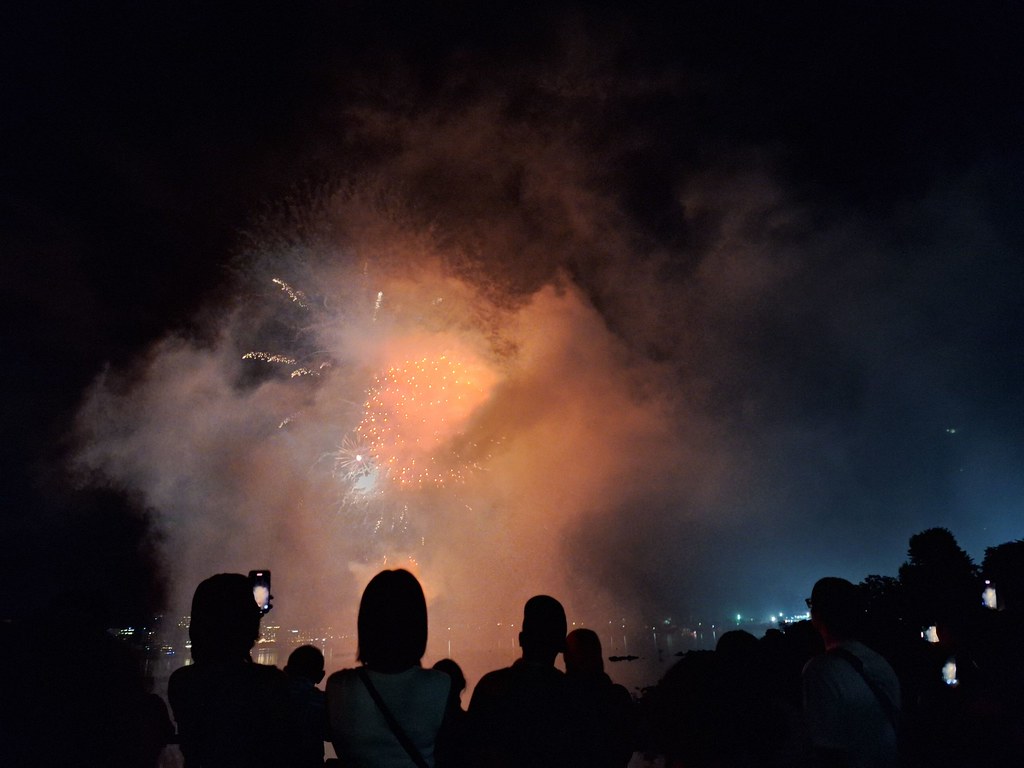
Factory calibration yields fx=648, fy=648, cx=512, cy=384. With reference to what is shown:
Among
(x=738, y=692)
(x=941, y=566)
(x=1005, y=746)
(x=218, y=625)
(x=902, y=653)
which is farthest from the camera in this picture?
(x=902, y=653)

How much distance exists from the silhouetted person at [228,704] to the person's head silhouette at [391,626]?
44cm

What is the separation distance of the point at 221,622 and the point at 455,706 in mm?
1177

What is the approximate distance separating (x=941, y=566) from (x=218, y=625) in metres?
6.99

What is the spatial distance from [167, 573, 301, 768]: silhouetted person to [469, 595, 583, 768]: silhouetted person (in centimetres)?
85

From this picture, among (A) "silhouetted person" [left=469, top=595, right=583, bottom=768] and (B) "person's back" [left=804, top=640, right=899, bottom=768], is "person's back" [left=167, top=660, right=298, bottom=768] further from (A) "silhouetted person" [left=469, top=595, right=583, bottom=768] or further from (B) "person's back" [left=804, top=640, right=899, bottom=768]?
(B) "person's back" [left=804, top=640, right=899, bottom=768]

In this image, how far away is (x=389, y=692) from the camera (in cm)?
283

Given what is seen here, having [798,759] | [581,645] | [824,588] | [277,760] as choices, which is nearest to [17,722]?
[277,760]

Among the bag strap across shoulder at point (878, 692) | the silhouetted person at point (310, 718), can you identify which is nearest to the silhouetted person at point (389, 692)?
the silhouetted person at point (310, 718)

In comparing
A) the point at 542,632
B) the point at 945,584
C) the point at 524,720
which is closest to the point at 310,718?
the point at 524,720

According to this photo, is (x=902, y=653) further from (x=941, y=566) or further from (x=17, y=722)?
(x=17, y=722)

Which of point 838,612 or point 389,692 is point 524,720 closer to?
point 389,692

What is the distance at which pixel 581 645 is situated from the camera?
4.27 metres

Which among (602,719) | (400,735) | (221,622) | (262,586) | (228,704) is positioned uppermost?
(262,586)

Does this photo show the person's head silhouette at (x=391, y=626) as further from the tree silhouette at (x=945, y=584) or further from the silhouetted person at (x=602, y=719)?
the tree silhouette at (x=945, y=584)
